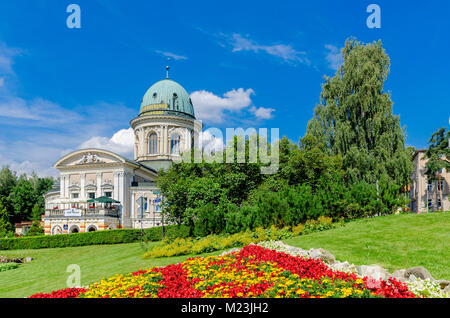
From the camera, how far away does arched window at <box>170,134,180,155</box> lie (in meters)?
63.6

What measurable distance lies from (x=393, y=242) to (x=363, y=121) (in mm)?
20605

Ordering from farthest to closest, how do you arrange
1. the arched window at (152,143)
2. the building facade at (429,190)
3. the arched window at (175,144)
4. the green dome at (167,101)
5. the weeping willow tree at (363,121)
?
the green dome at (167,101) < the arched window at (152,143) < the arched window at (175,144) < the building facade at (429,190) < the weeping willow tree at (363,121)

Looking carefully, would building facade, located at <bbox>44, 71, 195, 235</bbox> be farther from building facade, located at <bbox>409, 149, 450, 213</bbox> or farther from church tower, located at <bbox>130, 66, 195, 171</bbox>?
building facade, located at <bbox>409, 149, 450, 213</bbox>

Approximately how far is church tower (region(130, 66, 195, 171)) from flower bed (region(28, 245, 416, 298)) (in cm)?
5035

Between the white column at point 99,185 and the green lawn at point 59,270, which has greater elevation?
the white column at point 99,185

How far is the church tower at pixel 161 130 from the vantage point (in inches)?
2474

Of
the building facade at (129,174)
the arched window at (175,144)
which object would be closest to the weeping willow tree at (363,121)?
the building facade at (129,174)

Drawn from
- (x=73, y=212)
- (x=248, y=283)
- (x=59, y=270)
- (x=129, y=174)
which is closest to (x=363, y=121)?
(x=59, y=270)

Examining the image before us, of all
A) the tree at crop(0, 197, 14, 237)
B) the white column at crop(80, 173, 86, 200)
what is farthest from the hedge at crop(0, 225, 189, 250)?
the tree at crop(0, 197, 14, 237)

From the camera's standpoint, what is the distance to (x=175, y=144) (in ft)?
209

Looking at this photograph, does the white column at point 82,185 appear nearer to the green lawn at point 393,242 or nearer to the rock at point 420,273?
the green lawn at point 393,242

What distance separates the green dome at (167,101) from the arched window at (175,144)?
3.86m
